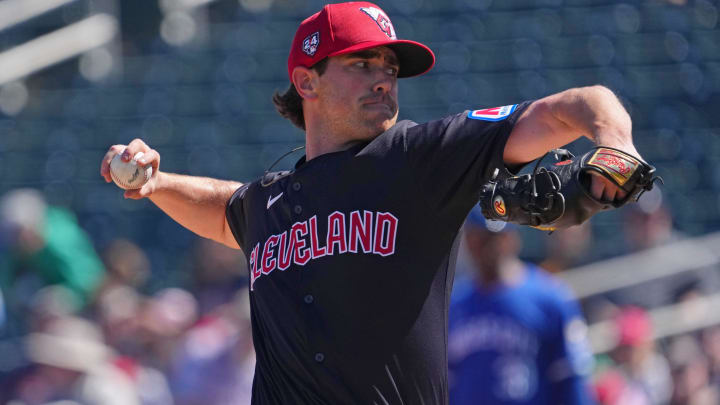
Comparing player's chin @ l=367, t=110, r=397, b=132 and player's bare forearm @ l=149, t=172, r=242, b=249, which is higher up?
player's chin @ l=367, t=110, r=397, b=132

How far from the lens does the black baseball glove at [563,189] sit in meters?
2.02

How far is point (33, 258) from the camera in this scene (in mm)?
7043

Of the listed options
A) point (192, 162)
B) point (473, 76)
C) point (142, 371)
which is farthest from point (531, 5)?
point (142, 371)

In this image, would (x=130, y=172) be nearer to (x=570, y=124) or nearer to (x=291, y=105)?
(x=291, y=105)

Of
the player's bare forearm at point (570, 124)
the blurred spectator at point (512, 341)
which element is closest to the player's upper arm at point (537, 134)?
the player's bare forearm at point (570, 124)

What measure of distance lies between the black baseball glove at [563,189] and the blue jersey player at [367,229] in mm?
93

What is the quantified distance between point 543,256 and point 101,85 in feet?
14.8

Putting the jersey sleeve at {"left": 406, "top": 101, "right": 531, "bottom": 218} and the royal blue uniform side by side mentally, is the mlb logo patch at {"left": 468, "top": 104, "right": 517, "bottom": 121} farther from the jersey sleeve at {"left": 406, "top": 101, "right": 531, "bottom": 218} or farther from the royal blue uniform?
the royal blue uniform

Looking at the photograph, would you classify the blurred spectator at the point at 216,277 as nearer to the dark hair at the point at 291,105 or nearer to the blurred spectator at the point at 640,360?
the blurred spectator at the point at 640,360

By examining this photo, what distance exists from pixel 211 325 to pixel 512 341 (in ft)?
6.72

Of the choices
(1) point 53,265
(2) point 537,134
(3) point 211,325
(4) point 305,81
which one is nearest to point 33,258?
(1) point 53,265

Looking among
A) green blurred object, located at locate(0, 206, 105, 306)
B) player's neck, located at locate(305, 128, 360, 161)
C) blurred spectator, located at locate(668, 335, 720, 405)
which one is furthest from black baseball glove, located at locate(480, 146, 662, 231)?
green blurred object, located at locate(0, 206, 105, 306)

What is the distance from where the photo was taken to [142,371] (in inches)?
234

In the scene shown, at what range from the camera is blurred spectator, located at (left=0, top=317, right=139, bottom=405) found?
509 centimetres
